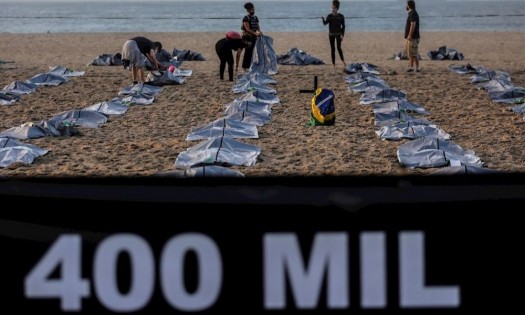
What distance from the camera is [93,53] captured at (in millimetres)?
24391

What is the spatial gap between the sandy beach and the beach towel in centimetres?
12


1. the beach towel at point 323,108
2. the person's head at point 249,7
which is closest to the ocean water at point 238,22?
the person's head at point 249,7

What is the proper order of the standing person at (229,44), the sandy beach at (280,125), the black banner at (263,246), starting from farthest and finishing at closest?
1. the standing person at (229,44)
2. the sandy beach at (280,125)
3. the black banner at (263,246)

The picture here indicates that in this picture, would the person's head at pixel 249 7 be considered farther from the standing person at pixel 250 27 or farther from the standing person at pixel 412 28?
the standing person at pixel 412 28

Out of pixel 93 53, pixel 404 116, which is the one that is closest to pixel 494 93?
pixel 404 116

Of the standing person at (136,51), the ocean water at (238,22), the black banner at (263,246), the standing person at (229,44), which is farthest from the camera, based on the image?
the ocean water at (238,22)

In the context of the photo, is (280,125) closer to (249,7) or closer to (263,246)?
(249,7)

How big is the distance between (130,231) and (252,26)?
13.0 m

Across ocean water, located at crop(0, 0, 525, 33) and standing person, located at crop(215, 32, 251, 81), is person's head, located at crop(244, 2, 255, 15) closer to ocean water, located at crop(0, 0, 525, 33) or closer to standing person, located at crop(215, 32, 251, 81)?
standing person, located at crop(215, 32, 251, 81)

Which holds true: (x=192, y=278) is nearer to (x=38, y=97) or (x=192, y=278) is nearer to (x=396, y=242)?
(x=396, y=242)

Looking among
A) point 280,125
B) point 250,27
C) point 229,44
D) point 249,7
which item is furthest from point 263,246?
point 250,27

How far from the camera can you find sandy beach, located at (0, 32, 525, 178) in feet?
24.3

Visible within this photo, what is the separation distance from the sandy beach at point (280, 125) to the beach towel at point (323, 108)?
0.41 ft

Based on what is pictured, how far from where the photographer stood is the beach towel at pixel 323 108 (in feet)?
30.7
